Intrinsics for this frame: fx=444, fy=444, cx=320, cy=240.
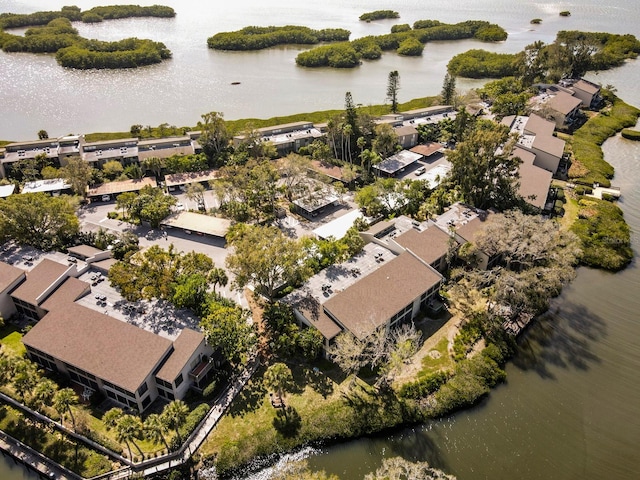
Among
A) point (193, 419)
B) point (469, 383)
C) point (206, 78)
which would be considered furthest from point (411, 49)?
point (193, 419)

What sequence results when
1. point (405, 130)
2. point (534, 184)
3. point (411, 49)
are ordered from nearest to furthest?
1. point (534, 184)
2. point (405, 130)
3. point (411, 49)

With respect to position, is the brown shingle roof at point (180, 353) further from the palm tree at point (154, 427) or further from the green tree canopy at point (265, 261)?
the green tree canopy at point (265, 261)

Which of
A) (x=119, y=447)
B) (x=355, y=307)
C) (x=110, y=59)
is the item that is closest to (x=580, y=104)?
(x=355, y=307)

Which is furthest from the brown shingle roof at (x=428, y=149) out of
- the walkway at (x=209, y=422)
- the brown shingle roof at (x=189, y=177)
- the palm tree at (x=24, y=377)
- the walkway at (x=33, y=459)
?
the walkway at (x=33, y=459)

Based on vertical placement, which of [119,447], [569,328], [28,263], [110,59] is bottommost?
[569,328]

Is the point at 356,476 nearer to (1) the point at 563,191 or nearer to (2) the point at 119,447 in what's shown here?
(2) the point at 119,447

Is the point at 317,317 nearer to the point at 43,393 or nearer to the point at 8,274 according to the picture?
→ the point at 43,393

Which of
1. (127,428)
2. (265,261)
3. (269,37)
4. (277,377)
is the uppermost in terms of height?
(269,37)
